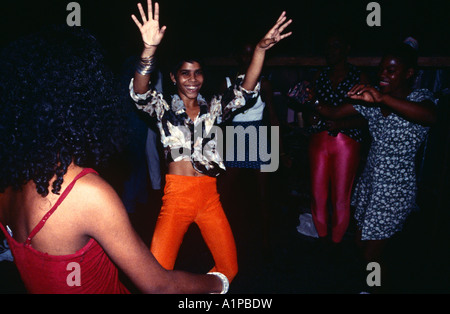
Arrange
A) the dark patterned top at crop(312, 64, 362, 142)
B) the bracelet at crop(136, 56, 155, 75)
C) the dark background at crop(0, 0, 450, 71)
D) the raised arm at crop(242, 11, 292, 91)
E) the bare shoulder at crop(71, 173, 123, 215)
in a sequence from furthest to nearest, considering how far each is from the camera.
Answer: the dark background at crop(0, 0, 450, 71)
the dark patterned top at crop(312, 64, 362, 142)
the raised arm at crop(242, 11, 292, 91)
the bracelet at crop(136, 56, 155, 75)
the bare shoulder at crop(71, 173, 123, 215)

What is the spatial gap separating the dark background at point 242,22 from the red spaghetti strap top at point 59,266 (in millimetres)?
2830

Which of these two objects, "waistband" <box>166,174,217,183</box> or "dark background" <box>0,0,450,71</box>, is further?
"dark background" <box>0,0,450,71</box>

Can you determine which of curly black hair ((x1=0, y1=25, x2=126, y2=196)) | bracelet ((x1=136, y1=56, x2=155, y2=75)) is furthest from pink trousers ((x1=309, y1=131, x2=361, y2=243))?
curly black hair ((x1=0, y1=25, x2=126, y2=196))

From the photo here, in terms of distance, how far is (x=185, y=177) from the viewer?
2352 millimetres

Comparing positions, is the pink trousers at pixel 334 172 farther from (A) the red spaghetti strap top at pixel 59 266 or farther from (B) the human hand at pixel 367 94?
(A) the red spaghetti strap top at pixel 59 266

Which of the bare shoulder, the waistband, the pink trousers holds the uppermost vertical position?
the bare shoulder

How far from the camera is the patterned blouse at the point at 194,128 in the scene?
7.83ft

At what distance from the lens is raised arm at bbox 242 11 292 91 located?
221cm

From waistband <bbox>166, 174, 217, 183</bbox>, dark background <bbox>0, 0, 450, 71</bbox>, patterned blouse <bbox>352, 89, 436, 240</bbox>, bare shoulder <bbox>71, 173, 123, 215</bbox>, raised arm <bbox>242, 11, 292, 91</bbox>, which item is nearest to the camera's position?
bare shoulder <bbox>71, 173, 123, 215</bbox>

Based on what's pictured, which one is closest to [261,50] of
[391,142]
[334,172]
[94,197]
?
[391,142]

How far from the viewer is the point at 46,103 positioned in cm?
113

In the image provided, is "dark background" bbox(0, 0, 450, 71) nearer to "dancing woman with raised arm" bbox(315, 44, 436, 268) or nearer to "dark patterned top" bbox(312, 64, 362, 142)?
"dark patterned top" bbox(312, 64, 362, 142)

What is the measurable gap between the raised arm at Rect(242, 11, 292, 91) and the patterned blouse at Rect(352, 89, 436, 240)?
4.08 feet
